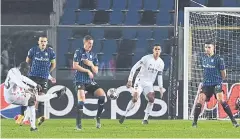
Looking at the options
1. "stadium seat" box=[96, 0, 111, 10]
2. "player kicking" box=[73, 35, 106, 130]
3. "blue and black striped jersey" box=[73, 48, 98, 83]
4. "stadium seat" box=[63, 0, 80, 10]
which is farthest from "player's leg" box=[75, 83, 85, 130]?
"stadium seat" box=[63, 0, 80, 10]

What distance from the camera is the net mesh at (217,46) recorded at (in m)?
22.0

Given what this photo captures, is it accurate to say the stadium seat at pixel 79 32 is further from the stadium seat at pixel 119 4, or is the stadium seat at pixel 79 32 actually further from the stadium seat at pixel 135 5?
the stadium seat at pixel 135 5

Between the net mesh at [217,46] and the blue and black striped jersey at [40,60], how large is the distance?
15.2 ft

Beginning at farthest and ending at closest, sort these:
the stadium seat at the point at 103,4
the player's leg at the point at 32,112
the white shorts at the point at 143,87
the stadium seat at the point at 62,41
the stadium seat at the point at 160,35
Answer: the stadium seat at the point at 103,4 → the stadium seat at the point at 160,35 → the stadium seat at the point at 62,41 → the white shorts at the point at 143,87 → the player's leg at the point at 32,112

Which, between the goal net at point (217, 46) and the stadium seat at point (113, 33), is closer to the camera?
the goal net at point (217, 46)

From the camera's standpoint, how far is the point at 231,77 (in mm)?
22188

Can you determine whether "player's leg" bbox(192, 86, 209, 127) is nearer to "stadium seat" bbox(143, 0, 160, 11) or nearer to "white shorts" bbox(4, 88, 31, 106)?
"white shorts" bbox(4, 88, 31, 106)

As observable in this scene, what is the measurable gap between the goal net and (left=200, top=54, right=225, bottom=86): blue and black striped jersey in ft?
11.4

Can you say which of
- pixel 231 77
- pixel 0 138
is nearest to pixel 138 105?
pixel 231 77

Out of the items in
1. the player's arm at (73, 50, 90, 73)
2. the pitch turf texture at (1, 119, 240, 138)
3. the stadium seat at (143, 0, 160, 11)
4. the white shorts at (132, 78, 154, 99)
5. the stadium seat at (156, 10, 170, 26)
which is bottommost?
the pitch turf texture at (1, 119, 240, 138)

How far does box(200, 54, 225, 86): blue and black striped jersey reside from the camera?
59.5 ft

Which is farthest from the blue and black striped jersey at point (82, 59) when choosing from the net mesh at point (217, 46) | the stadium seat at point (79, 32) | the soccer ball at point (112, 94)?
the stadium seat at point (79, 32)

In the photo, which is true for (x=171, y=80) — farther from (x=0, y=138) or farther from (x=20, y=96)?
(x=0, y=138)

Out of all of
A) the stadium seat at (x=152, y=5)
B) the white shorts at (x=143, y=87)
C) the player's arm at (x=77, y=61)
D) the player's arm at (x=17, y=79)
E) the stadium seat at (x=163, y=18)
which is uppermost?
the stadium seat at (x=152, y=5)
